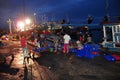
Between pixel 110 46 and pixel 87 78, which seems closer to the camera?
pixel 87 78

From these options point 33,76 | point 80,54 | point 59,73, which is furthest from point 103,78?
point 80,54

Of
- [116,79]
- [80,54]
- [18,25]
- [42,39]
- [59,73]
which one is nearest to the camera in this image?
[116,79]

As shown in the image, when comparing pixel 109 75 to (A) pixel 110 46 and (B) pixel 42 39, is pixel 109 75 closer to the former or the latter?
(A) pixel 110 46

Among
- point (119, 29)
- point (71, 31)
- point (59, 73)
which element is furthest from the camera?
point (71, 31)

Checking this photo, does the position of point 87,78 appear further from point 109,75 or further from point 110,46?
point 110,46

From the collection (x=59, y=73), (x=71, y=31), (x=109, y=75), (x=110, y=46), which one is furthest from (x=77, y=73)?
(x=71, y=31)

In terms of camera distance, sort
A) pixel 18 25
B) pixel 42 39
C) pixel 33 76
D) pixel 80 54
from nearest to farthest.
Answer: pixel 33 76
pixel 80 54
pixel 42 39
pixel 18 25

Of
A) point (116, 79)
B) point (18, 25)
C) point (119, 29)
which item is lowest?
point (116, 79)

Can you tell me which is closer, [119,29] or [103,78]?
[103,78]

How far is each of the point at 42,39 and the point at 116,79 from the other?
53.3 ft

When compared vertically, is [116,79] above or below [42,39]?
below

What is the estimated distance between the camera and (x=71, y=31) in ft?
159

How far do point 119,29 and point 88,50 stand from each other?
4510mm

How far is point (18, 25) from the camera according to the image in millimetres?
66312
